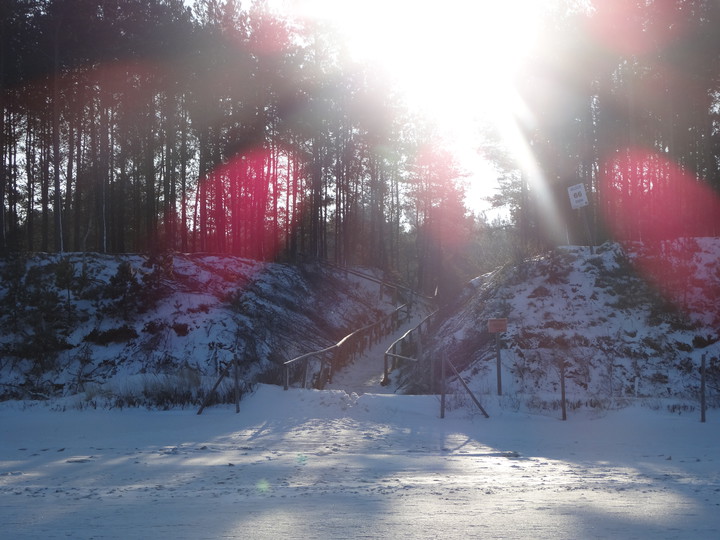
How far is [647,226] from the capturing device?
86.0ft

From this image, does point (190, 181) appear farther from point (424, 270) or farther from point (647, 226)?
point (647, 226)

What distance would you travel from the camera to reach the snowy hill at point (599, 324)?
61.9ft

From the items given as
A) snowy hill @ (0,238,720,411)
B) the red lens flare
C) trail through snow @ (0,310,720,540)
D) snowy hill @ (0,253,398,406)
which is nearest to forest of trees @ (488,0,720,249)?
the red lens flare

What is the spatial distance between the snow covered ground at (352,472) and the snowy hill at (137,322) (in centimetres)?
602

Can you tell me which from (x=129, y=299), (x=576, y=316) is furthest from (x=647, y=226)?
(x=129, y=299)

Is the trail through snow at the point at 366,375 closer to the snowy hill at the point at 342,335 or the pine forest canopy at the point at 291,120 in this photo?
the snowy hill at the point at 342,335

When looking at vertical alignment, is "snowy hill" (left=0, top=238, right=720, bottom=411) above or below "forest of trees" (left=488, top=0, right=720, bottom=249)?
below

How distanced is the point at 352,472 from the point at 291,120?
26.3 metres

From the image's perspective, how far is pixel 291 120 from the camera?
33312 millimetres

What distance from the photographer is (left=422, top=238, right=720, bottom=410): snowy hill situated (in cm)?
1886

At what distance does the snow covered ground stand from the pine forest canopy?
15062mm

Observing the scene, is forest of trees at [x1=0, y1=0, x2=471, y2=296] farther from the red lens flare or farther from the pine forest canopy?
the red lens flare

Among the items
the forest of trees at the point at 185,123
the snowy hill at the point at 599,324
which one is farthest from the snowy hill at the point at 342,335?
the forest of trees at the point at 185,123

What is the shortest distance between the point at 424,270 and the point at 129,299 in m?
26.6
